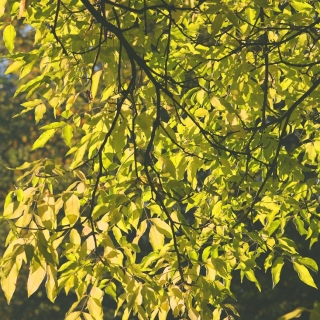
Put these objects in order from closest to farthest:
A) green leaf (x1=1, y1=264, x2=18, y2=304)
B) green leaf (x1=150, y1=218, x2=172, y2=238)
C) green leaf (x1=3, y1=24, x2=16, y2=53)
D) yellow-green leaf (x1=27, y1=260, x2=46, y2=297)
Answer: green leaf (x1=1, y1=264, x2=18, y2=304) < yellow-green leaf (x1=27, y1=260, x2=46, y2=297) < green leaf (x1=150, y1=218, x2=172, y2=238) < green leaf (x1=3, y1=24, x2=16, y2=53)

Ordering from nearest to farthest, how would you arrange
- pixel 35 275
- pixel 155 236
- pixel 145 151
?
1. pixel 35 275
2. pixel 155 236
3. pixel 145 151

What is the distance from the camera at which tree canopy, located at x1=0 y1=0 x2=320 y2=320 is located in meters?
4.10

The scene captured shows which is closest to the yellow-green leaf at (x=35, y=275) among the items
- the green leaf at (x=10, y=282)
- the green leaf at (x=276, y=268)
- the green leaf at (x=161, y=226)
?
the green leaf at (x=10, y=282)

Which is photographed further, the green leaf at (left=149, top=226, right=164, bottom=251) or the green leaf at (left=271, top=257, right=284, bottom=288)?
the green leaf at (left=271, top=257, right=284, bottom=288)

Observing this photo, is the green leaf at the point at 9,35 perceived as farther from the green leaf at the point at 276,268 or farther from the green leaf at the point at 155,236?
the green leaf at the point at 276,268

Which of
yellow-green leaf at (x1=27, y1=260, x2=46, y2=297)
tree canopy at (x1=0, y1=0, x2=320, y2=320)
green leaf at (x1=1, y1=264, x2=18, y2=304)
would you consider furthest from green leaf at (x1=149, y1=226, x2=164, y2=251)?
green leaf at (x1=1, y1=264, x2=18, y2=304)

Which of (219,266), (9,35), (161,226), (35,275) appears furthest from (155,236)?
(9,35)

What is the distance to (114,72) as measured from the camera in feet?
15.3

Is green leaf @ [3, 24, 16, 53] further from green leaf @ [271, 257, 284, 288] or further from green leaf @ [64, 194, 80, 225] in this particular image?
green leaf @ [271, 257, 284, 288]

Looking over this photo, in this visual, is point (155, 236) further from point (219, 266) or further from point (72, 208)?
point (219, 266)

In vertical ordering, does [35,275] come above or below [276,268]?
above

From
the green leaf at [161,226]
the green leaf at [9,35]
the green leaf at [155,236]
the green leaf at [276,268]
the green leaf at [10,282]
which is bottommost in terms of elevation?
the green leaf at [276,268]

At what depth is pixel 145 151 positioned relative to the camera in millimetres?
4707

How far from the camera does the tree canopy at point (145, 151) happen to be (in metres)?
4.10
